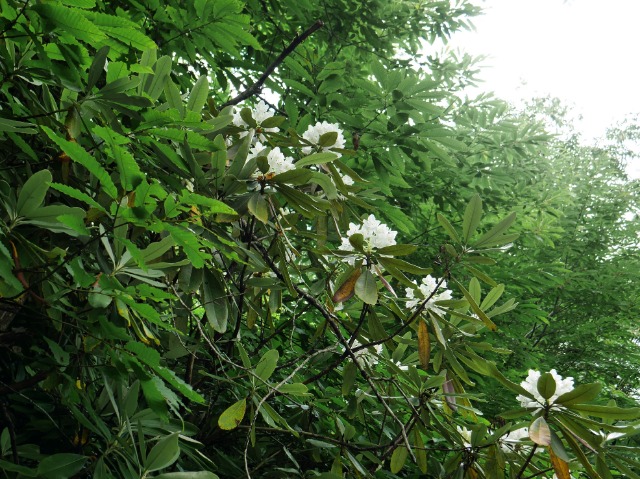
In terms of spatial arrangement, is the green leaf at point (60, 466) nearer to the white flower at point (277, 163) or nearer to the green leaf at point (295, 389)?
the green leaf at point (295, 389)

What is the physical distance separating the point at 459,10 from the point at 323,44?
3.49 feet

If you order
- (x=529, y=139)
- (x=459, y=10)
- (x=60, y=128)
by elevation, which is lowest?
(x=60, y=128)

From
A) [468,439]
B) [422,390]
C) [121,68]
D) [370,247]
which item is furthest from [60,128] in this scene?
[468,439]

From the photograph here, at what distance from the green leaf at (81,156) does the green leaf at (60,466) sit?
69 centimetres

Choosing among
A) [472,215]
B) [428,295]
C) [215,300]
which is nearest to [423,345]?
[428,295]

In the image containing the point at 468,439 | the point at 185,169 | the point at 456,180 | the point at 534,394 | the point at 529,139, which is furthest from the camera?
the point at 529,139

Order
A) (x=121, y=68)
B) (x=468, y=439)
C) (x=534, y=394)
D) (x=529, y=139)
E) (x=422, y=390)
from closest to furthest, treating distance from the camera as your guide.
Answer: (x=121, y=68), (x=534, y=394), (x=422, y=390), (x=468, y=439), (x=529, y=139)

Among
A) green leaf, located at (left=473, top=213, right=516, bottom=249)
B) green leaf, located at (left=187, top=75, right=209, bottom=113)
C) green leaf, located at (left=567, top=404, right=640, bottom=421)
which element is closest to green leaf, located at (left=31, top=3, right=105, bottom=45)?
green leaf, located at (left=187, top=75, right=209, bottom=113)

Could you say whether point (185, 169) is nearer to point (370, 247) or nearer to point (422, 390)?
point (370, 247)

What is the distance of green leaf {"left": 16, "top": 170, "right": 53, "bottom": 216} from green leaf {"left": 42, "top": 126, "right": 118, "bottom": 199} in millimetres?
156

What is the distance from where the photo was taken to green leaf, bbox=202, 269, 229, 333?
1493 millimetres

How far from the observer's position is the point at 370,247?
166 cm

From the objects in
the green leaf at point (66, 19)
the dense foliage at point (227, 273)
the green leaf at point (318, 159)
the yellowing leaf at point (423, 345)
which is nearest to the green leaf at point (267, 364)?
the dense foliage at point (227, 273)

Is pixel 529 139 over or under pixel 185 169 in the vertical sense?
over
